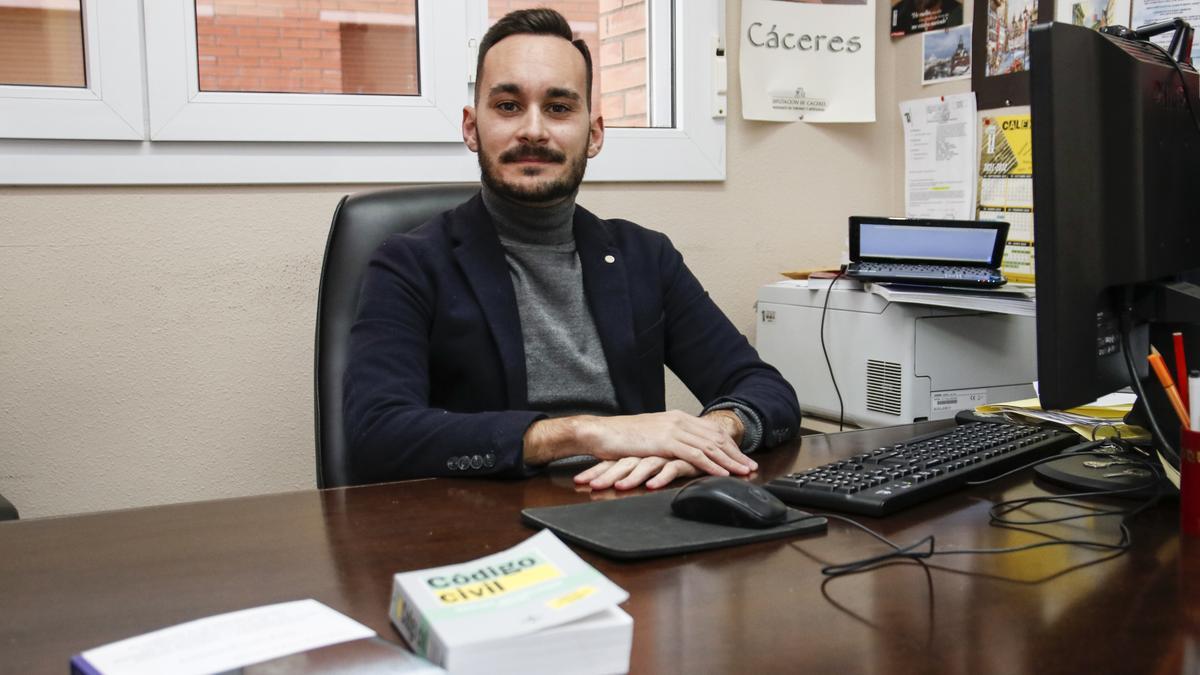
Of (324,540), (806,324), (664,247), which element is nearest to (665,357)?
(664,247)

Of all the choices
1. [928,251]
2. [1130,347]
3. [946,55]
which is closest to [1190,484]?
[1130,347]

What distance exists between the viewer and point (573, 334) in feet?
5.43

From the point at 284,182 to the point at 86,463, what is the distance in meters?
0.60

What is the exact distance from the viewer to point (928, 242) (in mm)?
1943

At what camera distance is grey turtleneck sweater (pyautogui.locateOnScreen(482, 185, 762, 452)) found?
64.0 inches

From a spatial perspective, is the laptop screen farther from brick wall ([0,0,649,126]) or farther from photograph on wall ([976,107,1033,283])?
brick wall ([0,0,649,126])

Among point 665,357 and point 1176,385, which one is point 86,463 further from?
point 1176,385

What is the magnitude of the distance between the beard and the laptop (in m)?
0.63

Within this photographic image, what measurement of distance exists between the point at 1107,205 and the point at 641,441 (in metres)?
0.53

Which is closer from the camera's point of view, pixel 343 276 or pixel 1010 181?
pixel 343 276

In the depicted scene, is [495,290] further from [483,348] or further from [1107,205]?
[1107,205]

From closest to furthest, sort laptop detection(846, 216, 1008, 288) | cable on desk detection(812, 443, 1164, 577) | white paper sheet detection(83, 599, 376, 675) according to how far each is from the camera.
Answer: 1. white paper sheet detection(83, 599, 376, 675)
2. cable on desk detection(812, 443, 1164, 577)
3. laptop detection(846, 216, 1008, 288)

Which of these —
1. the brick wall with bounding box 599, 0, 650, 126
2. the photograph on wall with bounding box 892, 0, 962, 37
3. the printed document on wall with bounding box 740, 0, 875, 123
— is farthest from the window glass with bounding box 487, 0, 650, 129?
the photograph on wall with bounding box 892, 0, 962, 37

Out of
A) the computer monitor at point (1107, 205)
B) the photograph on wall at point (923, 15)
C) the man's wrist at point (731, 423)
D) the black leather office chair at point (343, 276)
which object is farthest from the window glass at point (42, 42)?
the photograph on wall at point (923, 15)
